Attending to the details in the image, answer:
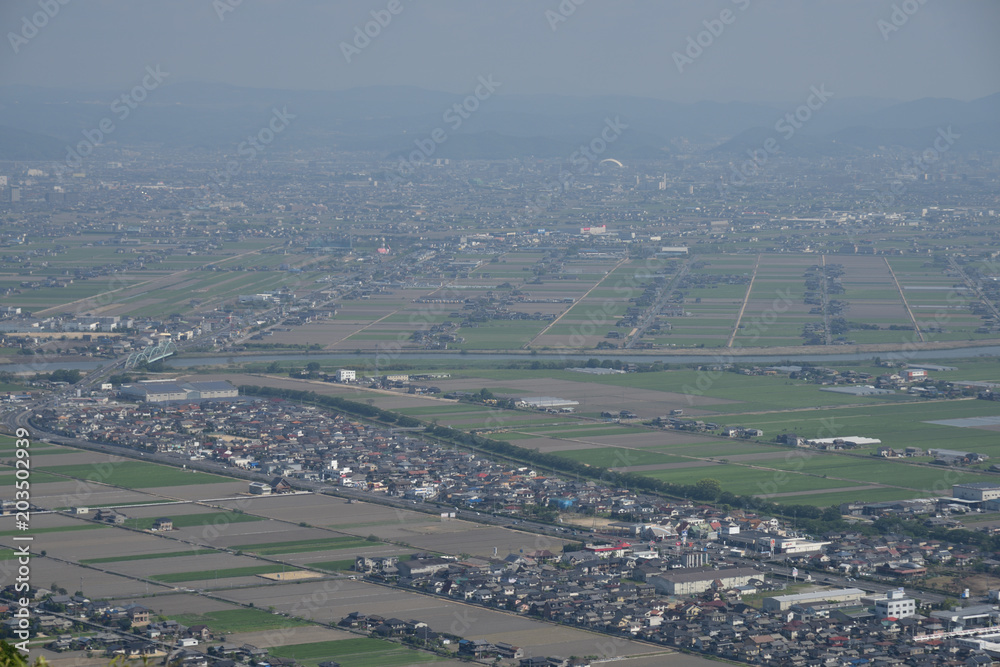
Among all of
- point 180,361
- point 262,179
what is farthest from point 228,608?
point 262,179

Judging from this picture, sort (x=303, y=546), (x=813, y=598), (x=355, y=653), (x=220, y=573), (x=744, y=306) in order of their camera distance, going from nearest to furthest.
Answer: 1. (x=355, y=653)
2. (x=813, y=598)
3. (x=220, y=573)
4. (x=303, y=546)
5. (x=744, y=306)

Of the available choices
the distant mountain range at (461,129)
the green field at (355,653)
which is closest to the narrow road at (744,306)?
the green field at (355,653)

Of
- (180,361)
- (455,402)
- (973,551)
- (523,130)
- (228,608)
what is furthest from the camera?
(523,130)

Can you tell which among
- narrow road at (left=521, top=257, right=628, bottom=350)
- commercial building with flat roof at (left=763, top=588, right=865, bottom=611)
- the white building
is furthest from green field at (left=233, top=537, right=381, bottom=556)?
narrow road at (left=521, top=257, right=628, bottom=350)

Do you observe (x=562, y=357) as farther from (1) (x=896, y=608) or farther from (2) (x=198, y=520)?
(1) (x=896, y=608)

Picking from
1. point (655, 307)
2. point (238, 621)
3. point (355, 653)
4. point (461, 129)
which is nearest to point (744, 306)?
point (655, 307)

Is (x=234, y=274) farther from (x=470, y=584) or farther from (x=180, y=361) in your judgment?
(x=470, y=584)
